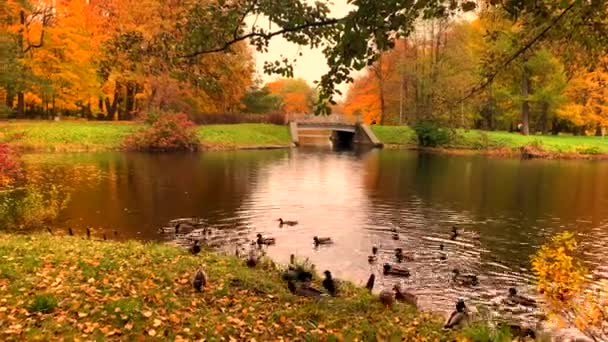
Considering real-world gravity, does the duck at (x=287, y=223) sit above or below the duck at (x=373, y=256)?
above

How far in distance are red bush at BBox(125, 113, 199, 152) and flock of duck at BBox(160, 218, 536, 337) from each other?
33.1 metres

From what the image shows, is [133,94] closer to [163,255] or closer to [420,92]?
[420,92]

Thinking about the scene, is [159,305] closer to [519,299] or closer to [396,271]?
[396,271]

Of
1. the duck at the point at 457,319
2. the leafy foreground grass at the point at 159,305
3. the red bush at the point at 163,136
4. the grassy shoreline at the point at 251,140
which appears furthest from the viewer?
the red bush at the point at 163,136

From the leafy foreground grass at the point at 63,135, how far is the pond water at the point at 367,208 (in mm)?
5296

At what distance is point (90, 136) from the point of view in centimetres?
5169

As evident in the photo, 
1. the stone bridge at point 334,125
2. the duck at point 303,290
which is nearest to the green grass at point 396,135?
the stone bridge at point 334,125

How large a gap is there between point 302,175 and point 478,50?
43.8m

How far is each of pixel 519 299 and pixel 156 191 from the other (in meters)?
20.7

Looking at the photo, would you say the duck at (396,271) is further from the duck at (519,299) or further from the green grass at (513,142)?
the green grass at (513,142)

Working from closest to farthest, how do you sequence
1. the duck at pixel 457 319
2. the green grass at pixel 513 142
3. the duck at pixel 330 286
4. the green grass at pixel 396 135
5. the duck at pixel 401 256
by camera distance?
1. the duck at pixel 457 319
2. the duck at pixel 330 286
3. the duck at pixel 401 256
4. the green grass at pixel 513 142
5. the green grass at pixel 396 135

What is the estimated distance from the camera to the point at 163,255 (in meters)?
13.0

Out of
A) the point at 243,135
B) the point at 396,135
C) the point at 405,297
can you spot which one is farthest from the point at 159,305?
the point at 396,135

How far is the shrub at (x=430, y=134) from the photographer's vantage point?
61.8 meters
